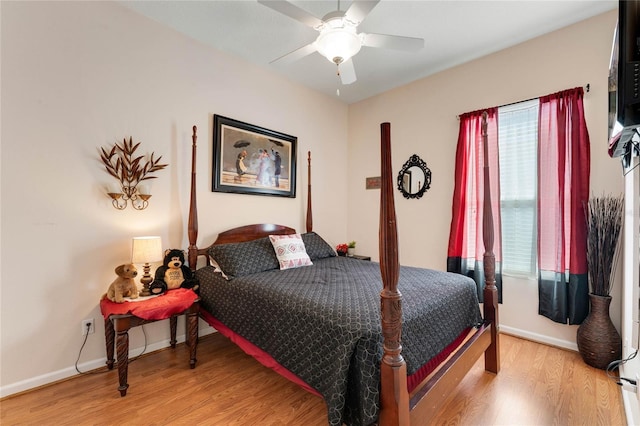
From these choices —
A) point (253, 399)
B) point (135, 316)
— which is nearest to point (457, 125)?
point (253, 399)

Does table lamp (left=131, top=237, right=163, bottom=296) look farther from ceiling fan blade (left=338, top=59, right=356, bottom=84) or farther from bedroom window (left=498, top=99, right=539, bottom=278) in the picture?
bedroom window (left=498, top=99, right=539, bottom=278)

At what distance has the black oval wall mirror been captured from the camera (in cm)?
350

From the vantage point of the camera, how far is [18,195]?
6.23ft

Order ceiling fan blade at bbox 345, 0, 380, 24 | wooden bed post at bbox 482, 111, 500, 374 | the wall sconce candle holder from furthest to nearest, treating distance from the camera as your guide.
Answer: the wall sconce candle holder, wooden bed post at bbox 482, 111, 500, 374, ceiling fan blade at bbox 345, 0, 380, 24

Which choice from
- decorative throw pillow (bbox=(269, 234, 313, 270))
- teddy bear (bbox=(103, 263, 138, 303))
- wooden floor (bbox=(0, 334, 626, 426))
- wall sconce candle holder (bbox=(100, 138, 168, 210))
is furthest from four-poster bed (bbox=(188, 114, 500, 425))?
teddy bear (bbox=(103, 263, 138, 303))

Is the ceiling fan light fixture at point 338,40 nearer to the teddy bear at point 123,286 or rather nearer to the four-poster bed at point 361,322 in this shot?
the four-poster bed at point 361,322

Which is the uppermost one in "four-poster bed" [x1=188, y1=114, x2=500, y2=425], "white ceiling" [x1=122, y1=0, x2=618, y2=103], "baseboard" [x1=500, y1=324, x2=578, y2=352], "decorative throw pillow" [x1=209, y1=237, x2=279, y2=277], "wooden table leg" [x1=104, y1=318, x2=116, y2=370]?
"white ceiling" [x1=122, y1=0, x2=618, y2=103]

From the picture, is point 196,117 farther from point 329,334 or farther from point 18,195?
point 329,334

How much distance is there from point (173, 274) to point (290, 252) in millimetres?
1055

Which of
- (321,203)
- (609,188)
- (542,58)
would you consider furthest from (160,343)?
(542,58)

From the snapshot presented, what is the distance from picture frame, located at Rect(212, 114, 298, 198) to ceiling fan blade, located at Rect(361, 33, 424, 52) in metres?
1.66

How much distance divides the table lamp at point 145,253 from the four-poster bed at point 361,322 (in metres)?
0.43

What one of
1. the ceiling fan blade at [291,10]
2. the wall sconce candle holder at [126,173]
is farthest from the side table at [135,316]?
the ceiling fan blade at [291,10]

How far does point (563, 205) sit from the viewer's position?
246 cm
